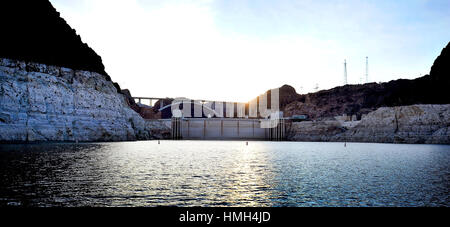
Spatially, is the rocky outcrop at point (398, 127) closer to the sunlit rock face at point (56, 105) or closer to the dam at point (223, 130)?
the dam at point (223, 130)

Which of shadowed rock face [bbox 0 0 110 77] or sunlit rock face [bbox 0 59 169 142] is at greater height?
shadowed rock face [bbox 0 0 110 77]

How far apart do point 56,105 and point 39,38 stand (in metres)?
14.8

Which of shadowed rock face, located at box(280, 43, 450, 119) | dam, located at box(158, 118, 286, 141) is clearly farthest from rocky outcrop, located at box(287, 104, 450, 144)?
dam, located at box(158, 118, 286, 141)

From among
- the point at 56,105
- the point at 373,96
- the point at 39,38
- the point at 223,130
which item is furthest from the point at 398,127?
the point at 39,38

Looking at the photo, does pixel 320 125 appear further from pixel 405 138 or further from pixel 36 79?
pixel 36 79

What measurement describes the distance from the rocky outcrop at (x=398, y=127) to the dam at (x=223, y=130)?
2165 centimetres

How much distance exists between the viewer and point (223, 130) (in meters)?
124

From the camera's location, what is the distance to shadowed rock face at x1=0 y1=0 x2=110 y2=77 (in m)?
52.4

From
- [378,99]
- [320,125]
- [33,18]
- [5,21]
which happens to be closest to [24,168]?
[5,21]

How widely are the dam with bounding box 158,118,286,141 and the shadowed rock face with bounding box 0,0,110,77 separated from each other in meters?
53.4

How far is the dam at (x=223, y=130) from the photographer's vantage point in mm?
120688

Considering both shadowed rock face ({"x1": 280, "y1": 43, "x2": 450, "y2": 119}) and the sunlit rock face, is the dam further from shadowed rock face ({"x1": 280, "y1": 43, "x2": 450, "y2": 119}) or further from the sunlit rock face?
the sunlit rock face

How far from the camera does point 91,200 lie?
11703mm

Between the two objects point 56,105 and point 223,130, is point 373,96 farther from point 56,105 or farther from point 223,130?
point 56,105
